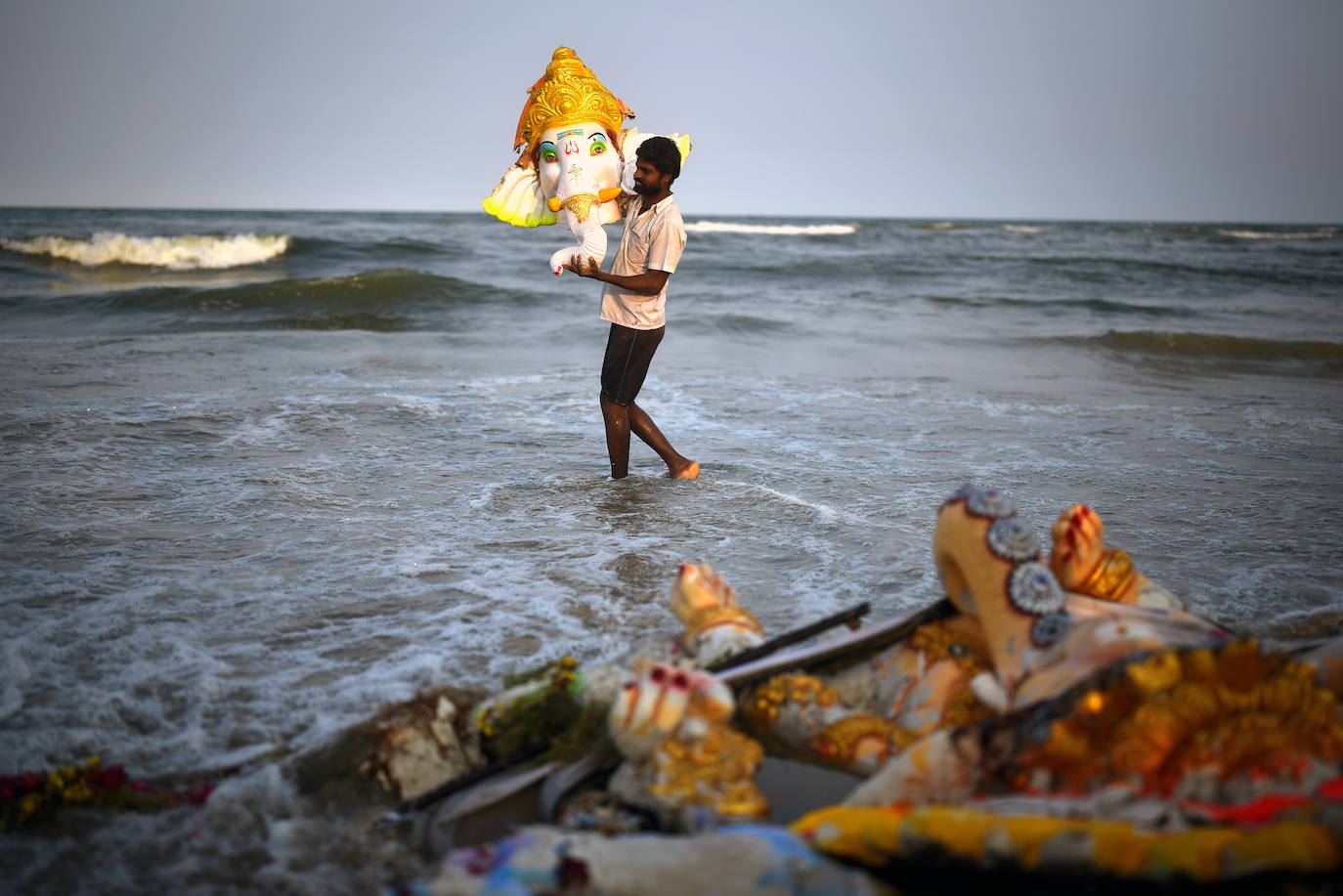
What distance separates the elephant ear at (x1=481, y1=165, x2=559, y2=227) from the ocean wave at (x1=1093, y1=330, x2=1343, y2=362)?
1045 cm

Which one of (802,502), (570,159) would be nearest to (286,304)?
(570,159)

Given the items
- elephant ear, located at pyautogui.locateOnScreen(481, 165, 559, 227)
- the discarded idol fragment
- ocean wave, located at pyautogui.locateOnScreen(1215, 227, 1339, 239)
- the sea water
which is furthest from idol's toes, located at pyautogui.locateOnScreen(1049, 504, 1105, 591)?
ocean wave, located at pyautogui.locateOnScreen(1215, 227, 1339, 239)

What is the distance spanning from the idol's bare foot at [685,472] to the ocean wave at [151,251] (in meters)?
20.4

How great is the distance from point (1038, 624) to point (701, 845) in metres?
0.97

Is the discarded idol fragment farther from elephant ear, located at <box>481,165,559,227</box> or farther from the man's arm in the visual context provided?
elephant ear, located at <box>481,165,559,227</box>

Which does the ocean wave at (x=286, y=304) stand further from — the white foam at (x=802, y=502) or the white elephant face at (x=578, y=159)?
the white elephant face at (x=578, y=159)

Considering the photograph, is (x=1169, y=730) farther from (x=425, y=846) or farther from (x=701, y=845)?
(x=425, y=846)

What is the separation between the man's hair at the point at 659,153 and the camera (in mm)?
4828

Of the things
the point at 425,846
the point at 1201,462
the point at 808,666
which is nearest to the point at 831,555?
the point at 808,666

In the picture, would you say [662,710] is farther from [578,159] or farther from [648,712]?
[578,159]

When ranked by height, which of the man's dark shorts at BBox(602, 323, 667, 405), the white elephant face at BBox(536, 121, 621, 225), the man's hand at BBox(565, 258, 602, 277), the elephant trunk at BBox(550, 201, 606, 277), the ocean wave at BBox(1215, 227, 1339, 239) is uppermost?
the ocean wave at BBox(1215, 227, 1339, 239)

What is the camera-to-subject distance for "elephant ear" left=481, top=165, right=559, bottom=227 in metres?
5.02

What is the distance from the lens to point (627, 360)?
5.41 metres

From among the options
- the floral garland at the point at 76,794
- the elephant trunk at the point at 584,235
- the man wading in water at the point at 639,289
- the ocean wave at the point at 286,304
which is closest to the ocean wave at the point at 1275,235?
the ocean wave at the point at 286,304
